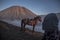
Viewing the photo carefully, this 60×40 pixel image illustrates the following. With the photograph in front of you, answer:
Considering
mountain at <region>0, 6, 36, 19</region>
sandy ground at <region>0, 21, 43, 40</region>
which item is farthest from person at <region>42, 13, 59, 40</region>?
mountain at <region>0, 6, 36, 19</region>

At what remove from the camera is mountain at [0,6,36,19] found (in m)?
2.72

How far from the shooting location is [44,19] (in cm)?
266

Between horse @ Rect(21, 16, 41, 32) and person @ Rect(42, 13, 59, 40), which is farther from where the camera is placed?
horse @ Rect(21, 16, 41, 32)

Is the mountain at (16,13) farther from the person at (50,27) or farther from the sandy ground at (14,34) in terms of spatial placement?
the person at (50,27)

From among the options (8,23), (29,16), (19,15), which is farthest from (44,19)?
(8,23)

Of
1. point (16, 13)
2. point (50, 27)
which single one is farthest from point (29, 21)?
point (50, 27)

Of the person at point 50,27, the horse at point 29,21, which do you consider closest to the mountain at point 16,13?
the horse at point 29,21

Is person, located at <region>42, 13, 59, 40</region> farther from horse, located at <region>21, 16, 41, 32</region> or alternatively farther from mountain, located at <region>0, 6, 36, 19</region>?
mountain, located at <region>0, 6, 36, 19</region>

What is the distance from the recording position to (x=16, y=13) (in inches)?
108

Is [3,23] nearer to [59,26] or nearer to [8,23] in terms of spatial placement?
[8,23]

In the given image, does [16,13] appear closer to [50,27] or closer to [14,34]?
[14,34]

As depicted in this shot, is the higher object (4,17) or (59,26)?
(4,17)

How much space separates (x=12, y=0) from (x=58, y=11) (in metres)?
0.92

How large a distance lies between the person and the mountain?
0.28m
